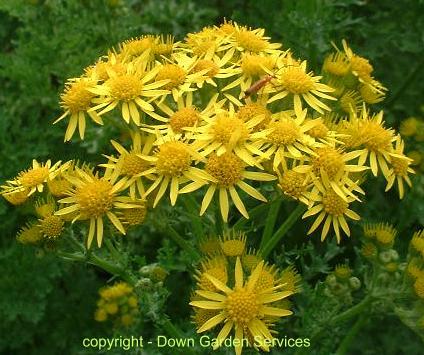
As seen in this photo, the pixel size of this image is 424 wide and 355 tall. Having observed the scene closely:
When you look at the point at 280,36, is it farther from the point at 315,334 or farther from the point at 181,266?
the point at 315,334

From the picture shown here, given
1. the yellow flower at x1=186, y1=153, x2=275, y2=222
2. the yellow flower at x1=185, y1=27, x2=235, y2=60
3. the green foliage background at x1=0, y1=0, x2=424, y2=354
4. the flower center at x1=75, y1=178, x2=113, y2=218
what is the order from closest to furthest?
the yellow flower at x1=186, y1=153, x2=275, y2=222
the flower center at x1=75, y1=178, x2=113, y2=218
the yellow flower at x1=185, y1=27, x2=235, y2=60
the green foliage background at x1=0, y1=0, x2=424, y2=354

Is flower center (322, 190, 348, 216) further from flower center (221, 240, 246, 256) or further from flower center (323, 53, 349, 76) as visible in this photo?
flower center (323, 53, 349, 76)

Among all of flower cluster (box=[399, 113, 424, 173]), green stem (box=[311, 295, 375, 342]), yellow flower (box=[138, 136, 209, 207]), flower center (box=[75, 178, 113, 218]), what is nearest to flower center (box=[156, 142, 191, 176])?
yellow flower (box=[138, 136, 209, 207])

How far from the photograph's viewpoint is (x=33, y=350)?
14.0 ft

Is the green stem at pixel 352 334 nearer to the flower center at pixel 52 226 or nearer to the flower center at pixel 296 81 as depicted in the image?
the flower center at pixel 296 81

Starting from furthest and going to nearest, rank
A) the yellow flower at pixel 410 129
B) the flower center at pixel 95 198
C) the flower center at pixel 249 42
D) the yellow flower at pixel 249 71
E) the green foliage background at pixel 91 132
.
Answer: the green foliage background at pixel 91 132 < the yellow flower at pixel 410 129 < the flower center at pixel 249 42 < the yellow flower at pixel 249 71 < the flower center at pixel 95 198

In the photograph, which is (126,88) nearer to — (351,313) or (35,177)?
(35,177)

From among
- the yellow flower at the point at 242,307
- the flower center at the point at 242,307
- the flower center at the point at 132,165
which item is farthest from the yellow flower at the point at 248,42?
the flower center at the point at 242,307

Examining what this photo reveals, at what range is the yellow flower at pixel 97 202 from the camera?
2.73 meters

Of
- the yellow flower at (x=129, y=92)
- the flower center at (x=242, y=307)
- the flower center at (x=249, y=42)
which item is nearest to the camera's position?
the flower center at (x=242, y=307)

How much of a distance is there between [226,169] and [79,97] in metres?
0.85

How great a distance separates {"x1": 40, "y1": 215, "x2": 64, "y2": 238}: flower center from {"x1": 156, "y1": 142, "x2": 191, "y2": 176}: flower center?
517mm

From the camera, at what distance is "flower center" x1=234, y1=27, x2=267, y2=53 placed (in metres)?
3.27

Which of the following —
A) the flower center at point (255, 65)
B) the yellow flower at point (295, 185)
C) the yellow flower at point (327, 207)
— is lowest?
the yellow flower at point (327, 207)
